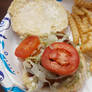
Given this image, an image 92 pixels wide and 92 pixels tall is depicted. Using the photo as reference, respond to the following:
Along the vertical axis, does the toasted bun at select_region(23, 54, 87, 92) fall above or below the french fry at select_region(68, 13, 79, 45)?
below

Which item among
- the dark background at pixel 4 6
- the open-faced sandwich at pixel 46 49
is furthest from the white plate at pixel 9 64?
the dark background at pixel 4 6

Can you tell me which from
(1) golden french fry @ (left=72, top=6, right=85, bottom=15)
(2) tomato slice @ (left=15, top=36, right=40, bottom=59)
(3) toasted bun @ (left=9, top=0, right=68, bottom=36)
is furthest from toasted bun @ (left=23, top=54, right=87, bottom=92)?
(1) golden french fry @ (left=72, top=6, right=85, bottom=15)

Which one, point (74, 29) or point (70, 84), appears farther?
point (74, 29)

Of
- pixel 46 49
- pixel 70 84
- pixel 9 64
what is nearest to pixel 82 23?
pixel 46 49

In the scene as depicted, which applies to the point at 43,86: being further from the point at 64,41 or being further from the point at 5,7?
the point at 5,7

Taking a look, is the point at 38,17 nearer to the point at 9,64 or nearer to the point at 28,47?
the point at 28,47

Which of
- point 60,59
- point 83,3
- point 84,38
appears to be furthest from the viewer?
point 83,3

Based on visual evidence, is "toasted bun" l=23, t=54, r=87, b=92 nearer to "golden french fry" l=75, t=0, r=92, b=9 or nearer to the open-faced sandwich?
the open-faced sandwich

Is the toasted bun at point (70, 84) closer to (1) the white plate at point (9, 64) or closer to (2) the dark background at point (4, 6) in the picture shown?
(1) the white plate at point (9, 64)
